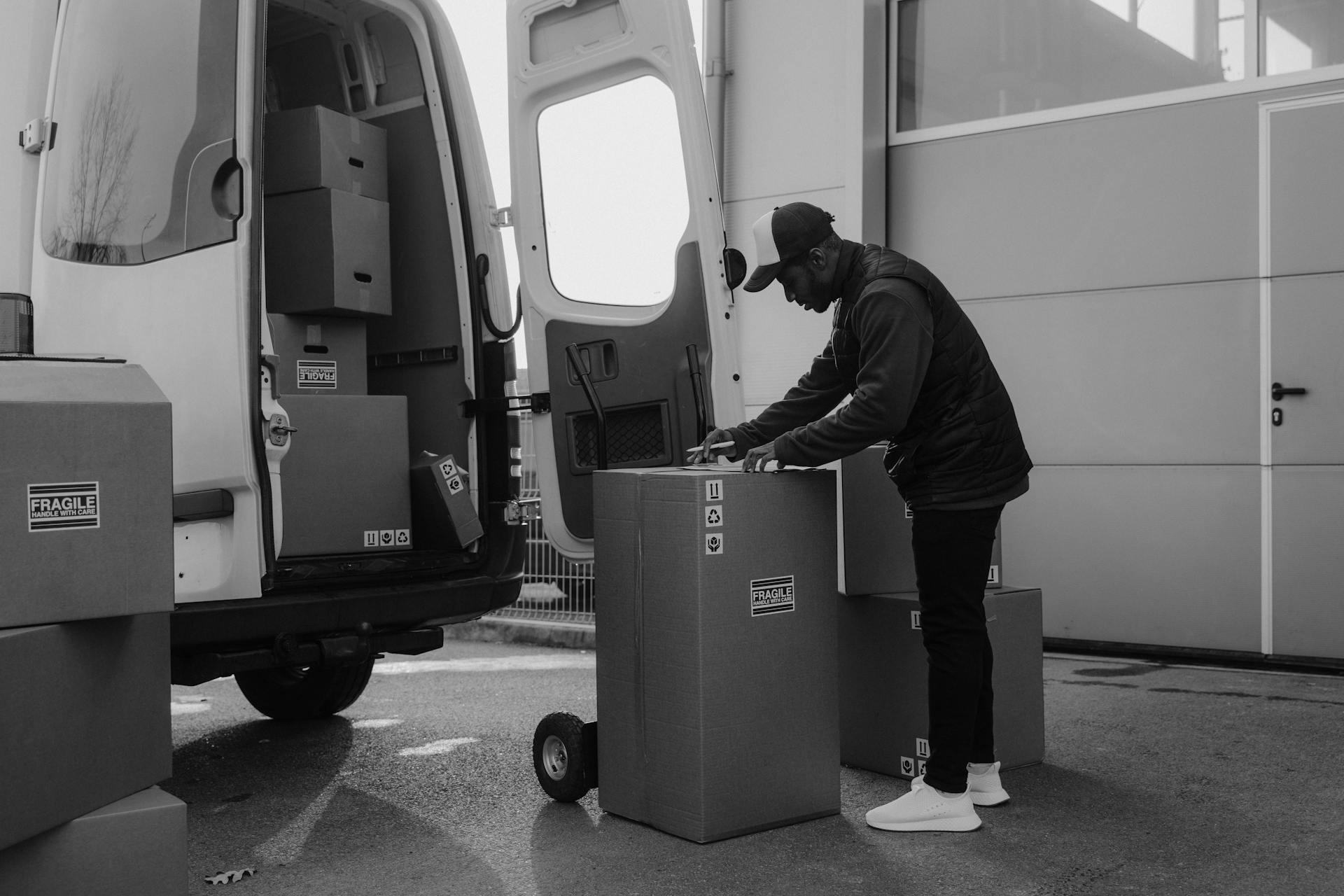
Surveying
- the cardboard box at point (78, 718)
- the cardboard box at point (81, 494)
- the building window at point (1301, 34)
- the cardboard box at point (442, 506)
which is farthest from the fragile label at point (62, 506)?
the building window at point (1301, 34)

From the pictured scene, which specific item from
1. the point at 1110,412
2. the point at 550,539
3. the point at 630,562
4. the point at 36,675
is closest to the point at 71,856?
the point at 36,675

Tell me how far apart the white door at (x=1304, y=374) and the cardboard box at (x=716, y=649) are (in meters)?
3.20

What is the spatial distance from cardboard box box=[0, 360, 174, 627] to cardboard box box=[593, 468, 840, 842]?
1142mm

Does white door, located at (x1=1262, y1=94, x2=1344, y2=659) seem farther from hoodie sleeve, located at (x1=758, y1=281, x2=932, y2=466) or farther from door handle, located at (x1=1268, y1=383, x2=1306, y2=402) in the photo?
hoodie sleeve, located at (x1=758, y1=281, x2=932, y2=466)

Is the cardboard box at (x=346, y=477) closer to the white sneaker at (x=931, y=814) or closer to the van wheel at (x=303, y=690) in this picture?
the van wheel at (x=303, y=690)

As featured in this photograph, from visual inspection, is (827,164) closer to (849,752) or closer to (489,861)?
Answer: (849,752)

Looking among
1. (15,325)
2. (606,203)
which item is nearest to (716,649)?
(606,203)

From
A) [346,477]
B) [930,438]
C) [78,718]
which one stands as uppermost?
[930,438]

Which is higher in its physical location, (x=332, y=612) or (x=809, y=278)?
(x=809, y=278)

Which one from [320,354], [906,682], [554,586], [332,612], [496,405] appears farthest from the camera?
[554,586]

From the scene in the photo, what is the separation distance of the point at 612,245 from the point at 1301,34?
3511mm

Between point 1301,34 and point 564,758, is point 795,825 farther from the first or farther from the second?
point 1301,34

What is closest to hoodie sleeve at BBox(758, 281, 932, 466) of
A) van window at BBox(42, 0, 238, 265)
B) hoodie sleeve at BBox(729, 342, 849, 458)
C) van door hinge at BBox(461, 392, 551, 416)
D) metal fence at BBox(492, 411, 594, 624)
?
hoodie sleeve at BBox(729, 342, 849, 458)

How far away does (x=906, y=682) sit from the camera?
3.66m
